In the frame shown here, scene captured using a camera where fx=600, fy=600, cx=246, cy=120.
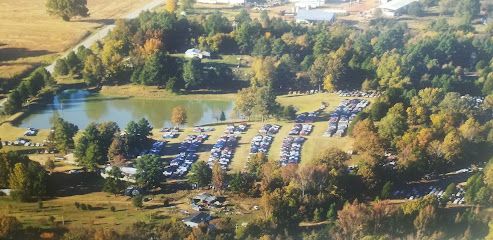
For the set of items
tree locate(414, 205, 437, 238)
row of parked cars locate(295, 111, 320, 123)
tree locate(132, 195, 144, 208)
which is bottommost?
tree locate(414, 205, 437, 238)

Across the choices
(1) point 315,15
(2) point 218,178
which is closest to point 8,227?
(2) point 218,178

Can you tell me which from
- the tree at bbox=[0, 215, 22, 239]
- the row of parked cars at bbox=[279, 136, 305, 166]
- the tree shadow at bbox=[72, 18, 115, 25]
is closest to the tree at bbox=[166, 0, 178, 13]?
the tree shadow at bbox=[72, 18, 115, 25]

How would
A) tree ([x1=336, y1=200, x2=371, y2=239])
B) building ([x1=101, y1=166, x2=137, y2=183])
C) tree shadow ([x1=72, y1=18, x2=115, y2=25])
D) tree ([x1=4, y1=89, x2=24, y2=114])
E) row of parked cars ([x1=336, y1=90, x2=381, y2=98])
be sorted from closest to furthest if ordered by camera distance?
tree ([x1=336, y1=200, x2=371, y2=239])
building ([x1=101, y1=166, x2=137, y2=183])
tree ([x1=4, y1=89, x2=24, y2=114])
row of parked cars ([x1=336, y1=90, x2=381, y2=98])
tree shadow ([x1=72, y1=18, x2=115, y2=25])

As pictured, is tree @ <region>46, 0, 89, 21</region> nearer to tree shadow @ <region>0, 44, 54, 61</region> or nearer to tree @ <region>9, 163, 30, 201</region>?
tree shadow @ <region>0, 44, 54, 61</region>

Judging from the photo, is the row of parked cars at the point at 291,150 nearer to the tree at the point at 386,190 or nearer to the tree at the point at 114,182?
the tree at the point at 386,190

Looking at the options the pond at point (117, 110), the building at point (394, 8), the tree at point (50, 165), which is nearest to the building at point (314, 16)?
the building at point (394, 8)

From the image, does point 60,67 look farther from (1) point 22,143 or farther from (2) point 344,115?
(2) point 344,115
